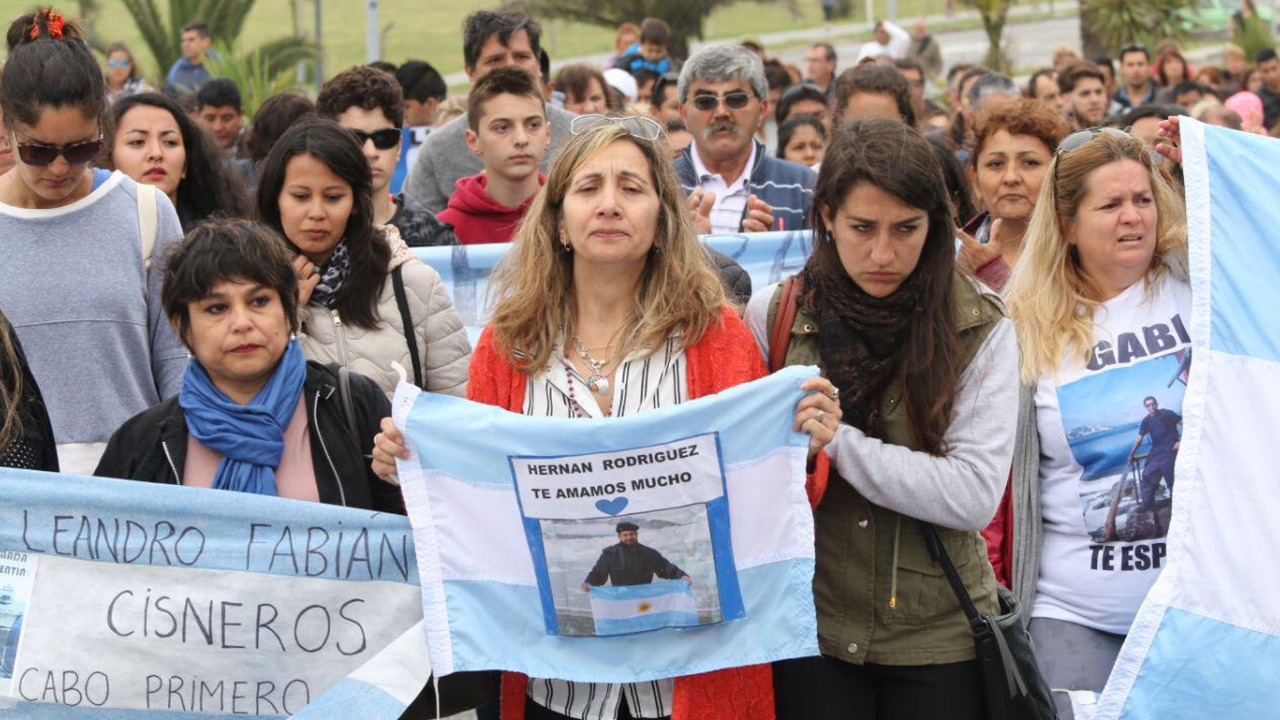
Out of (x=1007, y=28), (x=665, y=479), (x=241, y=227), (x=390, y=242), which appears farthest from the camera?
(x=1007, y=28)

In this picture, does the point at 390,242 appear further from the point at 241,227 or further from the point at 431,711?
the point at 431,711

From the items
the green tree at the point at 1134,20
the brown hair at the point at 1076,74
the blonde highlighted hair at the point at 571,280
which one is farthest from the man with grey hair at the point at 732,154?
the green tree at the point at 1134,20

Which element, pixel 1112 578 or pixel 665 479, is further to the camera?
pixel 1112 578

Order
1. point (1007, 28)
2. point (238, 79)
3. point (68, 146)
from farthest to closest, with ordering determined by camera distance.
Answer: point (1007, 28), point (238, 79), point (68, 146)

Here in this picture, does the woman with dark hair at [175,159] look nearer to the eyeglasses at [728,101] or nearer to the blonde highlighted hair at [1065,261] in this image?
the eyeglasses at [728,101]

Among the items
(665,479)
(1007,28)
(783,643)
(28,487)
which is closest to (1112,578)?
(783,643)

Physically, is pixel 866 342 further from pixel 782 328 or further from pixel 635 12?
pixel 635 12

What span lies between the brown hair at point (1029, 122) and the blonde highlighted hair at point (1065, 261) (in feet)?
4.35

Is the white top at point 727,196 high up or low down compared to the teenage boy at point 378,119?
down

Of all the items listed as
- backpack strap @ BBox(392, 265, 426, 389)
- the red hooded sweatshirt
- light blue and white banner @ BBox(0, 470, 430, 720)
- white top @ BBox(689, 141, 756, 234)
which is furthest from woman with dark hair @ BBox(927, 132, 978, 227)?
light blue and white banner @ BBox(0, 470, 430, 720)

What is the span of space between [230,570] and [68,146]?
1.32 m

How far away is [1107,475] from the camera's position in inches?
159

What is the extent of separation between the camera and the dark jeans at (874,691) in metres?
3.62

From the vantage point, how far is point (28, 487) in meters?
3.95
